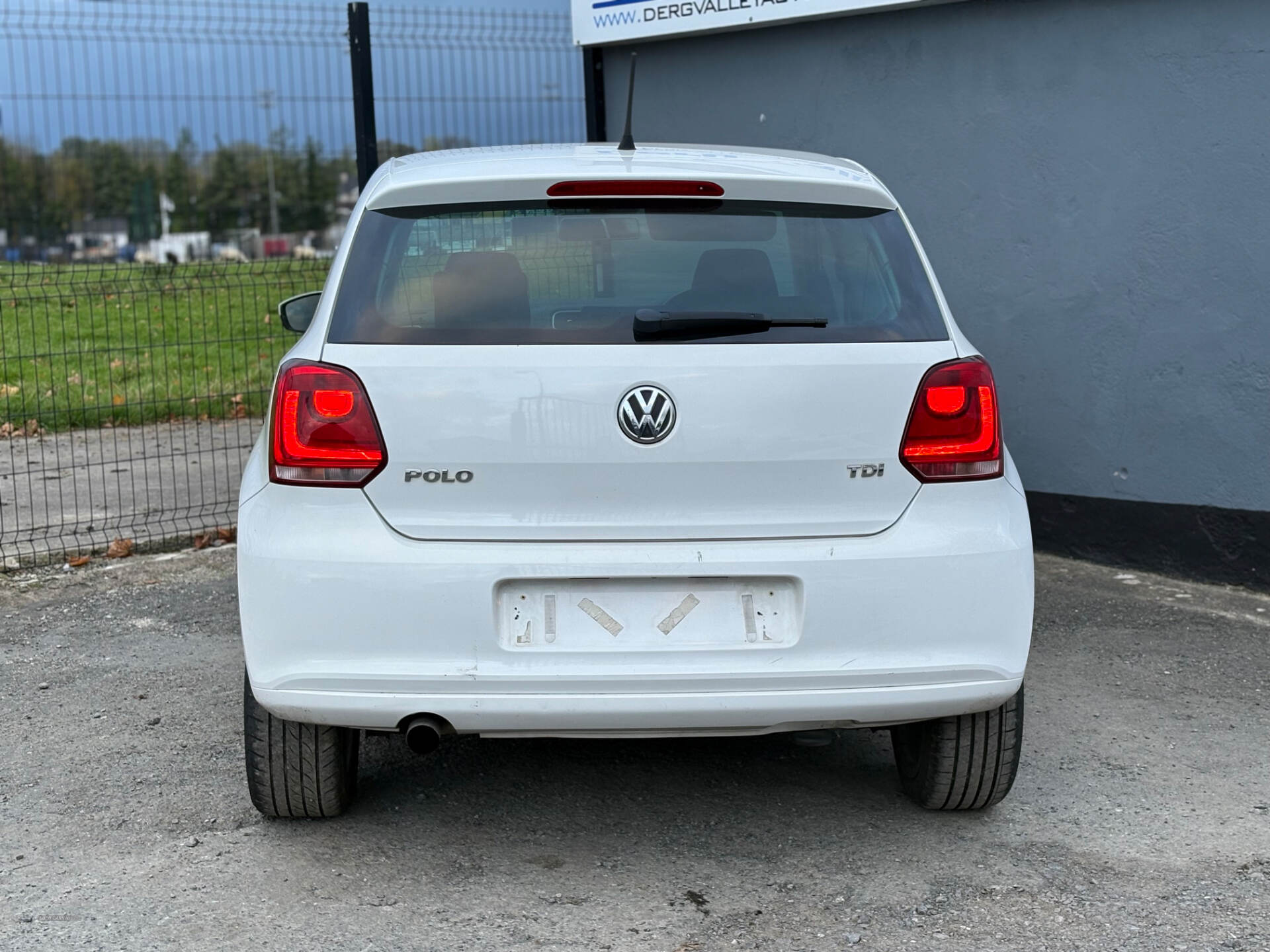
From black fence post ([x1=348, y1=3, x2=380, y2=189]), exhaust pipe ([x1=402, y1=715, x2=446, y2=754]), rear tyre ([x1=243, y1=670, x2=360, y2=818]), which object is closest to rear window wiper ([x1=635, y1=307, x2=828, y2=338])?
exhaust pipe ([x1=402, y1=715, x2=446, y2=754])

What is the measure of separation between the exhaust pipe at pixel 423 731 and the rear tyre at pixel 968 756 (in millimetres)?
1194

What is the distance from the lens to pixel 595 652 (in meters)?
3.19

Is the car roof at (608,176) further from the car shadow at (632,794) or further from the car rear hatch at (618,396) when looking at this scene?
the car shadow at (632,794)

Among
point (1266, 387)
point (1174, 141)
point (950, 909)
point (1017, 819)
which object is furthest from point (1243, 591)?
point (950, 909)

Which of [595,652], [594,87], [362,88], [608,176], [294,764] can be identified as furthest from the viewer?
[594,87]

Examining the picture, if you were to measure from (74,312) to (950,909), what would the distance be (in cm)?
678

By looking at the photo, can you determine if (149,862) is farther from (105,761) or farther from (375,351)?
(375,351)

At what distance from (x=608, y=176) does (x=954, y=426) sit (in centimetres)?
101

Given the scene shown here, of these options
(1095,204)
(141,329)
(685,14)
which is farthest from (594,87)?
(1095,204)

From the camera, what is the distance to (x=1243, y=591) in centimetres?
615

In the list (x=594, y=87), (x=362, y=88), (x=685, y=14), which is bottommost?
(x=362, y=88)

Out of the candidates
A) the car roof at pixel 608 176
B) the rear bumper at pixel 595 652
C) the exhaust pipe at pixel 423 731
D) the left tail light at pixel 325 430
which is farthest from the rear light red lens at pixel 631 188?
the exhaust pipe at pixel 423 731

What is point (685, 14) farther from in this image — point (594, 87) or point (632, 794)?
point (632, 794)

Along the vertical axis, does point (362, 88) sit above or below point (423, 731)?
above
